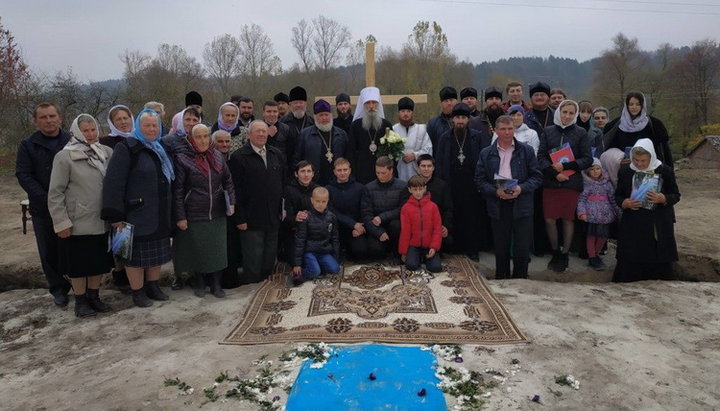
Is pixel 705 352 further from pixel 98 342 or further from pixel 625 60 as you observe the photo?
pixel 625 60

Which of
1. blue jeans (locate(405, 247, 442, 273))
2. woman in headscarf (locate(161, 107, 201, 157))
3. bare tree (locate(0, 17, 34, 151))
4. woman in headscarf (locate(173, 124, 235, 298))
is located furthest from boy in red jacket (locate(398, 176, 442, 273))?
bare tree (locate(0, 17, 34, 151))

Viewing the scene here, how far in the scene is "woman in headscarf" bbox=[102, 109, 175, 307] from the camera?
475 centimetres

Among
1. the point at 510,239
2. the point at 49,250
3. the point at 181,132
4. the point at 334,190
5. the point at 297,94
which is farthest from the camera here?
the point at 297,94

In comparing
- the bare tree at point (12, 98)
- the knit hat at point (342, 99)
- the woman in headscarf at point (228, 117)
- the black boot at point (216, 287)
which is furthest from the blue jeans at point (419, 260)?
the bare tree at point (12, 98)

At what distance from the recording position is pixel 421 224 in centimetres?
601

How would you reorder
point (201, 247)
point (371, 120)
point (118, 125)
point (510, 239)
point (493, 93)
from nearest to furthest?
point (118, 125), point (201, 247), point (510, 239), point (371, 120), point (493, 93)

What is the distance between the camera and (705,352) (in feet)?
13.1

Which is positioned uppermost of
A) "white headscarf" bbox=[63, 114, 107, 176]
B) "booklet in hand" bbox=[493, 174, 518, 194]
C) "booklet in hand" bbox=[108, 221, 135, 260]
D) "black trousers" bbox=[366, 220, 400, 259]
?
"white headscarf" bbox=[63, 114, 107, 176]

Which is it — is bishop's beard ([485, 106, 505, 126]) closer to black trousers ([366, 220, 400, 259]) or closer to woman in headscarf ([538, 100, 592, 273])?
woman in headscarf ([538, 100, 592, 273])

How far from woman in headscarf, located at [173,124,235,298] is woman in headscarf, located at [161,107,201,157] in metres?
0.08

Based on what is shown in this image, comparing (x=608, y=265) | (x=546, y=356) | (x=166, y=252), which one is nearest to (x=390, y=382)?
(x=546, y=356)

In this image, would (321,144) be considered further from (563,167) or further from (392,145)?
(563,167)

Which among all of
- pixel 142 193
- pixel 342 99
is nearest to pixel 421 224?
pixel 342 99

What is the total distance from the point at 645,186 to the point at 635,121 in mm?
1040
